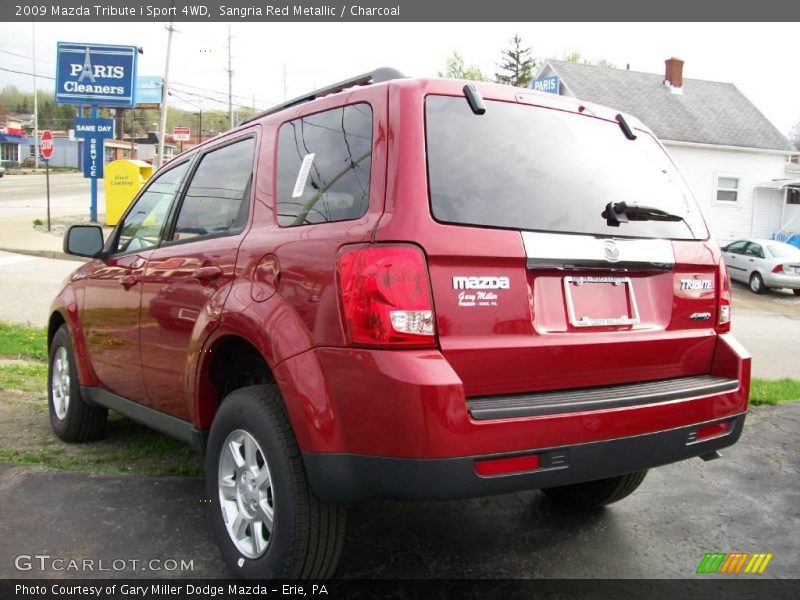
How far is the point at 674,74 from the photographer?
28141 millimetres

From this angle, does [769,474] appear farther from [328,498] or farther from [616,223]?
[328,498]

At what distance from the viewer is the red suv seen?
235cm

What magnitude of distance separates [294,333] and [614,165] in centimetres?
153

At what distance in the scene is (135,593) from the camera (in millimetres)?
2877

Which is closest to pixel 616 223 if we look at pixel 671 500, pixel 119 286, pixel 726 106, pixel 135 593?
pixel 671 500

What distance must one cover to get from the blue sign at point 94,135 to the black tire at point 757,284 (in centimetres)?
2045

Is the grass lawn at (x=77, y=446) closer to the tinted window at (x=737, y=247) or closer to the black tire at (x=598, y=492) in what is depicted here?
the black tire at (x=598, y=492)

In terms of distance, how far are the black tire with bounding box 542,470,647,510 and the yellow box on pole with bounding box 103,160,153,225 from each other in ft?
69.2

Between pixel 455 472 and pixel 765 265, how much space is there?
70.0 feet

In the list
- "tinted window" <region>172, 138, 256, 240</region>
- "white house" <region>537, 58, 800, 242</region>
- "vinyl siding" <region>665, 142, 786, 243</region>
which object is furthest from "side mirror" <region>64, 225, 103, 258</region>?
"vinyl siding" <region>665, 142, 786, 243</region>

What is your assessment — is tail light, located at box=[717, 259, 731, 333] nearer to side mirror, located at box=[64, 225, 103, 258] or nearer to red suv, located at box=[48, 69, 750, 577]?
red suv, located at box=[48, 69, 750, 577]

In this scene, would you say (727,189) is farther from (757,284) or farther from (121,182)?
(121,182)

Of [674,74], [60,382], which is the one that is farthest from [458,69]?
[60,382]

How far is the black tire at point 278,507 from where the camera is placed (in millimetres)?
2535
